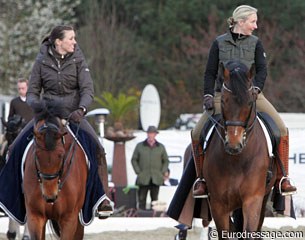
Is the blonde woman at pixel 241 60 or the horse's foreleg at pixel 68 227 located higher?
the blonde woman at pixel 241 60

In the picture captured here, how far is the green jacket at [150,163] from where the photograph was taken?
2125 centimetres

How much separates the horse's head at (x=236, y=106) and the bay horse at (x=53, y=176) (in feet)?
5.42

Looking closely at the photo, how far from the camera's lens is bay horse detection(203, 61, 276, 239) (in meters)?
11.2

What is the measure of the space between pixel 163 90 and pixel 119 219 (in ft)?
104

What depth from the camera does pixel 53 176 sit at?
1123 cm

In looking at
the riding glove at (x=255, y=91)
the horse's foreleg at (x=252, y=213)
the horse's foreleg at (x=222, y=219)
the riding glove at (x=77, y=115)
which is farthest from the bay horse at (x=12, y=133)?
the horse's foreleg at (x=252, y=213)

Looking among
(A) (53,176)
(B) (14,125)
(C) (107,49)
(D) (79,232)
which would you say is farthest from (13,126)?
(C) (107,49)

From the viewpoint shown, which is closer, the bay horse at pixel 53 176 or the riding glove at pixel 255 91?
the bay horse at pixel 53 176

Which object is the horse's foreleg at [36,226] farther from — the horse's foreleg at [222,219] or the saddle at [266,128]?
the saddle at [266,128]

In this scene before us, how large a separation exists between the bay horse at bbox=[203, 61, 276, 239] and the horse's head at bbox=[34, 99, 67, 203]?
5.50 feet

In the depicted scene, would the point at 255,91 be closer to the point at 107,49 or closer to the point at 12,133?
the point at 12,133

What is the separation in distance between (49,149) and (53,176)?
289 mm

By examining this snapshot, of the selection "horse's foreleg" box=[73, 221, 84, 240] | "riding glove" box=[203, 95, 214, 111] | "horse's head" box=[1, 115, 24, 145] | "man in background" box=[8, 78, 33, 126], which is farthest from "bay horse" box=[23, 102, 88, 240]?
"man in background" box=[8, 78, 33, 126]

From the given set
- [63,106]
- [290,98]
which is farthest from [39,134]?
[290,98]
